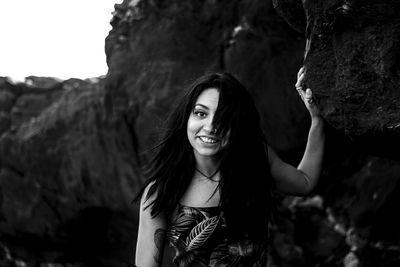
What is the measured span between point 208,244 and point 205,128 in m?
Result: 0.48

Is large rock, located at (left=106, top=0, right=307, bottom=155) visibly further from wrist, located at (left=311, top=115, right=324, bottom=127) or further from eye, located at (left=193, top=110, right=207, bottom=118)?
eye, located at (left=193, top=110, right=207, bottom=118)

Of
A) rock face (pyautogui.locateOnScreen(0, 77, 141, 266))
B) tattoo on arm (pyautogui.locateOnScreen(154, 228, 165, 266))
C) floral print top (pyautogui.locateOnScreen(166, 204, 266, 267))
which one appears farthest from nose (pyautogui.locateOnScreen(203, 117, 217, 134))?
rock face (pyautogui.locateOnScreen(0, 77, 141, 266))

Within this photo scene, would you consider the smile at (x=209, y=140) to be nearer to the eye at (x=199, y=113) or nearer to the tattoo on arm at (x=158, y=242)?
the eye at (x=199, y=113)

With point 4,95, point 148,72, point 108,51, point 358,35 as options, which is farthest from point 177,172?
point 4,95

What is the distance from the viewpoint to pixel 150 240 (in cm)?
245

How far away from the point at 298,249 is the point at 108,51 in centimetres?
220

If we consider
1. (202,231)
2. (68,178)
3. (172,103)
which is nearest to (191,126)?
(202,231)

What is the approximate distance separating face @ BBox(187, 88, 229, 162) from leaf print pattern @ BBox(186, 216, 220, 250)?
0.27 metres

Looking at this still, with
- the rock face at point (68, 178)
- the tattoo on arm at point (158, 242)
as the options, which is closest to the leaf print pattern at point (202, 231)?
the tattoo on arm at point (158, 242)

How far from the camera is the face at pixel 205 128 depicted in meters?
2.35

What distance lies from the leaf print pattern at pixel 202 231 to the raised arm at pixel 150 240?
0.49ft

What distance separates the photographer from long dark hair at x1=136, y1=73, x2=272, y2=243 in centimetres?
238

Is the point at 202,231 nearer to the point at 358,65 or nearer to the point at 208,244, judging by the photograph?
the point at 208,244

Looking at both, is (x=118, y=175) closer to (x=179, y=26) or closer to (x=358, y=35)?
(x=179, y=26)
